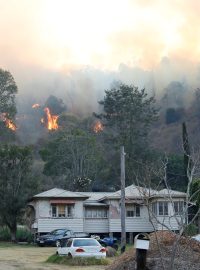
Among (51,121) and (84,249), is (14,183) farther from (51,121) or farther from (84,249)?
(51,121)

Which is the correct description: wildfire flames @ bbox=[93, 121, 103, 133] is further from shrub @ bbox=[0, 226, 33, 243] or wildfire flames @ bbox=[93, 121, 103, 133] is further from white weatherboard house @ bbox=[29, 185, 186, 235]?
shrub @ bbox=[0, 226, 33, 243]

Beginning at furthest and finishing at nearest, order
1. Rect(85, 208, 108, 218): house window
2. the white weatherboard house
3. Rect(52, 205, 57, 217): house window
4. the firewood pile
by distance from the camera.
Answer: Rect(85, 208, 108, 218): house window
Rect(52, 205, 57, 217): house window
the white weatherboard house
the firewood pile

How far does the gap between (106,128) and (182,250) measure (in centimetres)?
7965

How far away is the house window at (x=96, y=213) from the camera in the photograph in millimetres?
56775

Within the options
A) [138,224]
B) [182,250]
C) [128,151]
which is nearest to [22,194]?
[138,224]

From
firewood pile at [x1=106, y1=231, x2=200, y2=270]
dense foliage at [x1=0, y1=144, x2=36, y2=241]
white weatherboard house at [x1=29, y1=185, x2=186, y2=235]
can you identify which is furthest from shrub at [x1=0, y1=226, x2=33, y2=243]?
Answer: firewood pile at [x1=106, y1=231, x2=200, y2=270]

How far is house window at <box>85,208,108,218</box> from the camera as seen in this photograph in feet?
186

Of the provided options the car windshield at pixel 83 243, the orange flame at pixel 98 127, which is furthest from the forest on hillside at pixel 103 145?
the car windshield at pixel 83 243

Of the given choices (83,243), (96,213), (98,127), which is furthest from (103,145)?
(83,243)

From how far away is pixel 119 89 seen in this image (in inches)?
3654

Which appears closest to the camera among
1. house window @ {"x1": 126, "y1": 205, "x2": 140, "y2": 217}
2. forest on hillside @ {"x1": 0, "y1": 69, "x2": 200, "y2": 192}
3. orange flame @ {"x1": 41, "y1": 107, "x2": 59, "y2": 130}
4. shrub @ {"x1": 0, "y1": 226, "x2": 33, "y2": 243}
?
shrub @ {"x1": 0, "y1": 226, "x2": 33, "y2": 243}

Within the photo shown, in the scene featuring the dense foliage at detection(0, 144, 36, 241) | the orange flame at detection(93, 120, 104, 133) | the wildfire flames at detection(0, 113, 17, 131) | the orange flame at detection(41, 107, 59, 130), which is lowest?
the dense foliage at detection(0, 144, 36, 241)

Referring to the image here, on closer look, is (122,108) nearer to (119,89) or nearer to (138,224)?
(119,89)

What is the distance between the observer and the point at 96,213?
57125 mm
